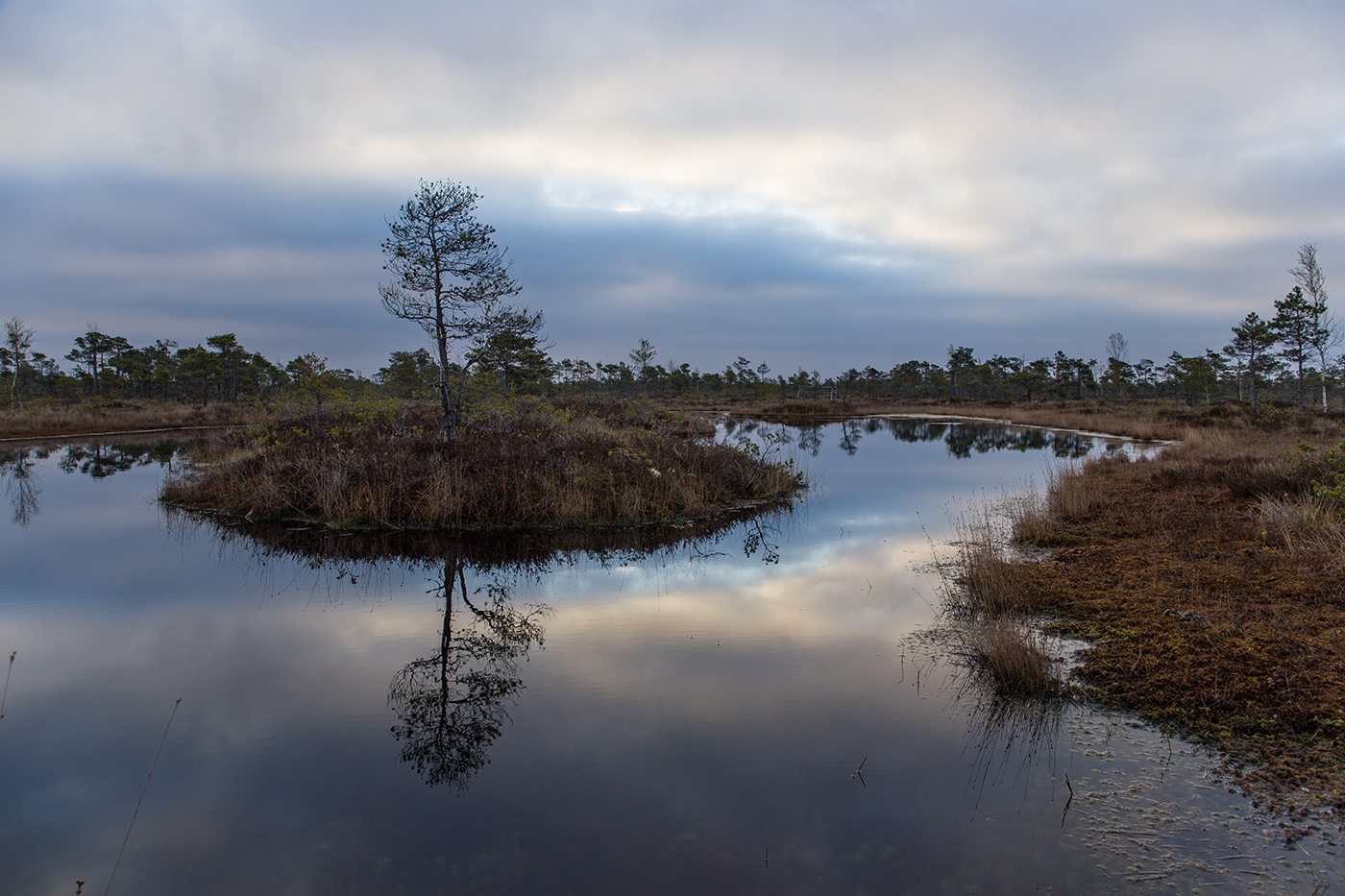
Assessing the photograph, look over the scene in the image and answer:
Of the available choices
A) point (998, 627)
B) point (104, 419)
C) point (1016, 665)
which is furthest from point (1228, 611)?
point (104, 419)

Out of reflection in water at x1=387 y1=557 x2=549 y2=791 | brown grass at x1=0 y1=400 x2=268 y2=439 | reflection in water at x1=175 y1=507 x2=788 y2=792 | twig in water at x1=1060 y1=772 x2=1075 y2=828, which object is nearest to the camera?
twig in water at x1=1060 y1=772 x2=1075 y2=828

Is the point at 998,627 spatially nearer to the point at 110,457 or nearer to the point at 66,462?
the point at 66,462

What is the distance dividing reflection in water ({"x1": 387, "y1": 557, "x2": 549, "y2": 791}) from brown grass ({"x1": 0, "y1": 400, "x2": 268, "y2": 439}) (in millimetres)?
34550

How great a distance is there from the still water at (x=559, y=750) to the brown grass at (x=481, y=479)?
2.77m

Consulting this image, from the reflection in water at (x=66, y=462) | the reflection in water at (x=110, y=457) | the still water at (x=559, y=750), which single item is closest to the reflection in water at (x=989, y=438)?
the still water at (x=559, y=750)

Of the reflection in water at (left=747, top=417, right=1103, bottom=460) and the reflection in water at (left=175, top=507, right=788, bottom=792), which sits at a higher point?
the reflection in water at (left=747, top=417, right=1103, bottom=460)

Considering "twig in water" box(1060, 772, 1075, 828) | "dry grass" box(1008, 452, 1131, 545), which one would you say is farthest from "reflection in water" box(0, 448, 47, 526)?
"dry grass" box(1008, 452, 1131, 545)

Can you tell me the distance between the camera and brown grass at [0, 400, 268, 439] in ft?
113

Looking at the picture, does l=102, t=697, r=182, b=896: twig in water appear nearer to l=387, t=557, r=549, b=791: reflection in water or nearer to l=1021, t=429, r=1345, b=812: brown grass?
l=387, t=557, r=549, b=791: reflection in water

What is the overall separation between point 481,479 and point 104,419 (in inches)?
1609

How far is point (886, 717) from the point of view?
204 inches

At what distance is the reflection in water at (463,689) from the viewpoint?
4793 millimetres

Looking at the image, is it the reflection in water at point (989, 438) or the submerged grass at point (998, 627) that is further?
the reflection in water at point (989, 438)

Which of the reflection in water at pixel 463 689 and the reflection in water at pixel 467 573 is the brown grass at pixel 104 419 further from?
the reflection in water at pixel 463 689
